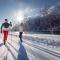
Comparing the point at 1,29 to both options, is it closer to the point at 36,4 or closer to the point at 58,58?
the point at 58,58

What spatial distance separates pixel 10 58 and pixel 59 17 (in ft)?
45.4

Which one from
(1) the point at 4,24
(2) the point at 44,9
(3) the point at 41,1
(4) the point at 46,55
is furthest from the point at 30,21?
(4) the point at 46,55

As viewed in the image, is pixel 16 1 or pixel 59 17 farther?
pixel 59 17

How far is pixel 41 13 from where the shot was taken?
1881 centimetres

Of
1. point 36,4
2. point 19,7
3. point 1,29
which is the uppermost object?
point 36,4

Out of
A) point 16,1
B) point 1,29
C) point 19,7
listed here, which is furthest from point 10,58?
point 16,1

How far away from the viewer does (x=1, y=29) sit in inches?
266

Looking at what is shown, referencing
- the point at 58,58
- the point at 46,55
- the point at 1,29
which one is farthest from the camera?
the point at 1,29

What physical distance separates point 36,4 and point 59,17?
3575mm

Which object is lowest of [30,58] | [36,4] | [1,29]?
[30,58]

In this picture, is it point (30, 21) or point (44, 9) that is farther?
point (44, 9)

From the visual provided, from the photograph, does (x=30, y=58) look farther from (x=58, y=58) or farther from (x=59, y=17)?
(x=59, y=17)

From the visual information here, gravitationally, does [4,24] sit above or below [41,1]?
below

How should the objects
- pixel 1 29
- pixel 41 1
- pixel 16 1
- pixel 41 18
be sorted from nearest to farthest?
pixel 1 29, pixel 16 1, pixel 41 18, pixel 41 1
